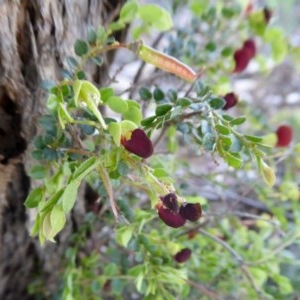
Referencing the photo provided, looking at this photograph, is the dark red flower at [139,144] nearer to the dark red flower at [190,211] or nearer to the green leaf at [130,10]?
the dark red flower at [190,211]

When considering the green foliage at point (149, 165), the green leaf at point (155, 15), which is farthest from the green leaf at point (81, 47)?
the green leaf at point (155, 15)

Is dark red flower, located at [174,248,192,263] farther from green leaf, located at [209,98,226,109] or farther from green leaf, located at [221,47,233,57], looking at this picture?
green leaf, located at [221,47,233,57]

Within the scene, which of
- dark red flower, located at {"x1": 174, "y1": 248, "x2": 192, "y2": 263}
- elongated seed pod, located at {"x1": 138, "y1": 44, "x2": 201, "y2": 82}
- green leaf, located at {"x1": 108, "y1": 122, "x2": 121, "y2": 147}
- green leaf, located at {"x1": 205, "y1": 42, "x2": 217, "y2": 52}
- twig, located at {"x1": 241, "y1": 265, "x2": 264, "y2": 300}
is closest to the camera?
green leaf, located at {"x1": 108, "y1": 122, "x2": 121, "y2": 147}

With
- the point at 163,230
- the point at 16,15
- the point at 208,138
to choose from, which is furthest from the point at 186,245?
the point at 16,15

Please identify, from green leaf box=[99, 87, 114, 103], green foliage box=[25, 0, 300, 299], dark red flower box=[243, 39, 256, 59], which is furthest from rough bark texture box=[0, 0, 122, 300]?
dark red flower box=[243, 39, 256, 59]

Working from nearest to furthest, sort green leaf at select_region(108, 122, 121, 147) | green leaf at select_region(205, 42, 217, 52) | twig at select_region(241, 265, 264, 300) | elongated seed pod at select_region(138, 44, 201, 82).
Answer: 1. green leaf at select_region(108, 122, 121, 147)
2. elongated seed pod at select_region(138, 44, 201, 82)
3. twig at select_region(241, 265, 264, 300)
4. green leaf at select_region(205, 42, 217, 52)
